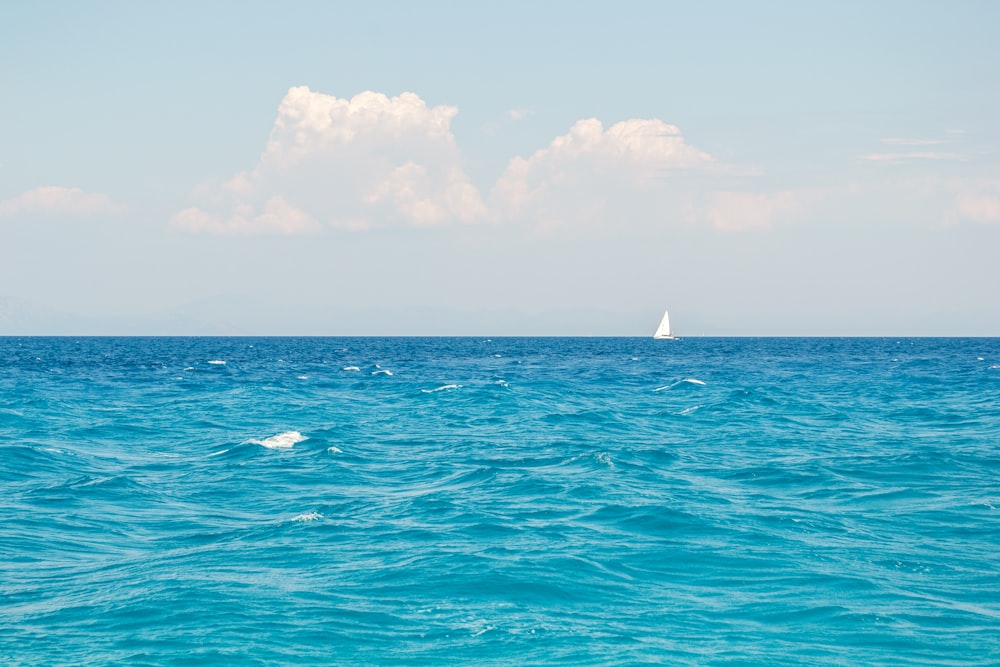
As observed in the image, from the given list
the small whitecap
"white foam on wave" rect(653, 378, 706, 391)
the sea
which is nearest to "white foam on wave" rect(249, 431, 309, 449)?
the sea

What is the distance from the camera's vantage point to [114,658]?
494 inches

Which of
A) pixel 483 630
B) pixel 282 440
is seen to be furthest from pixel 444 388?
pixel 483 630

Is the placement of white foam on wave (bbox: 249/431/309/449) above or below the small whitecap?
above

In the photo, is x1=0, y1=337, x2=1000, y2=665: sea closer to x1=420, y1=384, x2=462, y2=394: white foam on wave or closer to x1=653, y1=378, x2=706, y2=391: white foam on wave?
x1=420, y1=384, x2=462, y2=394: white foam on wave

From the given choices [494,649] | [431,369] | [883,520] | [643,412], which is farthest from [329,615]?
[431,369]

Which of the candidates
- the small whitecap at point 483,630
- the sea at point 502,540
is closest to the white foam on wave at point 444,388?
the sea at point 502,540

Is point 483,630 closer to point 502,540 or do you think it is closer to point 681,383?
point 502,540

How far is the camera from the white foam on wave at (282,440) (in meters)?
34.8

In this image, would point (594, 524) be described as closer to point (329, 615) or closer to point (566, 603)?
point (566, 603)

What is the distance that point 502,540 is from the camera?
19234 millimetres

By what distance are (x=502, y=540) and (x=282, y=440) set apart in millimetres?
18785

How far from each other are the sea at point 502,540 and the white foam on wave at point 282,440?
0.24 m

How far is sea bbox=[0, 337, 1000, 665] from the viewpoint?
1341cm

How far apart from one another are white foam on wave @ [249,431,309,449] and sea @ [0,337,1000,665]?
0.24 meters
